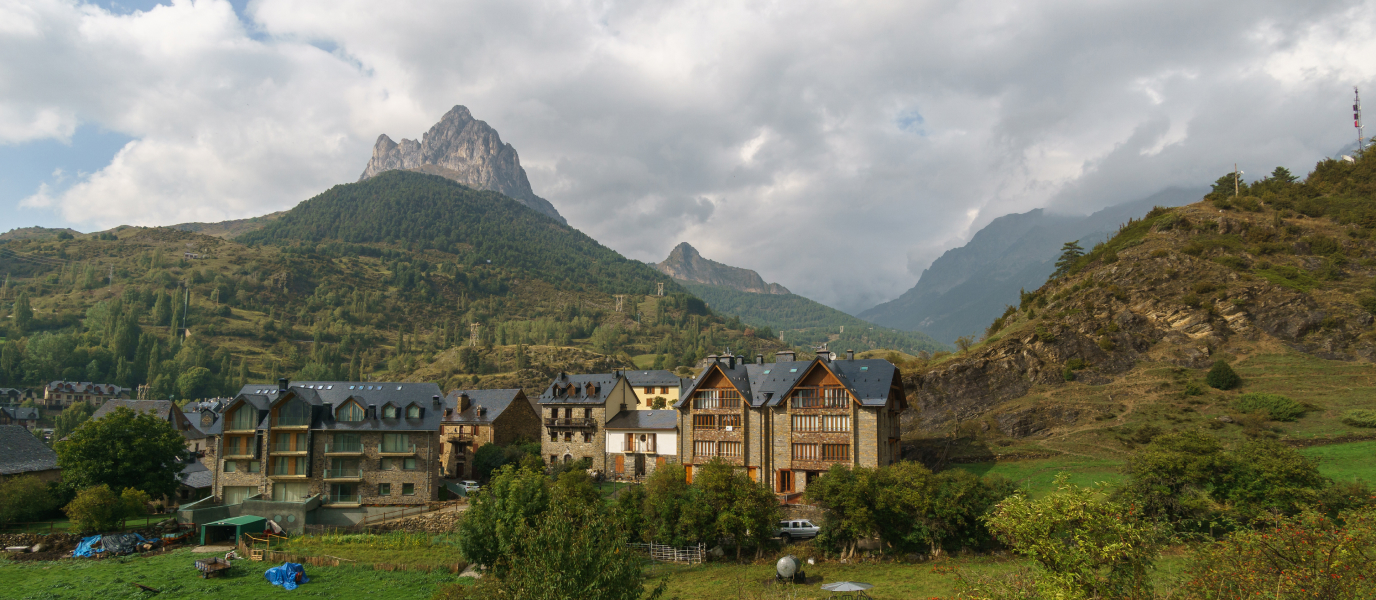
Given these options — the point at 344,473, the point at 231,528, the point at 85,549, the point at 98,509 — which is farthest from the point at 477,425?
the point at 85,549

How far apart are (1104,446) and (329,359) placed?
664ft

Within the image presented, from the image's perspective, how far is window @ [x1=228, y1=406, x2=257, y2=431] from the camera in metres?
58.2

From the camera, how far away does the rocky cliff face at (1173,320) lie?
214 feet

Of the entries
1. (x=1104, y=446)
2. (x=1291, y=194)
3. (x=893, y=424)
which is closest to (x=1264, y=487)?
(x=1104, y=446)

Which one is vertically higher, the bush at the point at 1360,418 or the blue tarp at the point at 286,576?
the bush at the point at 1360,418

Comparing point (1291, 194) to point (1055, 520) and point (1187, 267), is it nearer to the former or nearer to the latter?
point (1187, 267)

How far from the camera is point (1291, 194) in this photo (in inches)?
3541

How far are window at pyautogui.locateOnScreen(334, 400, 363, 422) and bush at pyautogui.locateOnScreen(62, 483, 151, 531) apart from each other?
600 inches

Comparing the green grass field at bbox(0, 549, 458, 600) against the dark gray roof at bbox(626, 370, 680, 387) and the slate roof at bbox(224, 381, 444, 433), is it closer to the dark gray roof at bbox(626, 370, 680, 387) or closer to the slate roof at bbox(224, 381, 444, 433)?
the slate roof at bbox(224, 381, 444, 433)

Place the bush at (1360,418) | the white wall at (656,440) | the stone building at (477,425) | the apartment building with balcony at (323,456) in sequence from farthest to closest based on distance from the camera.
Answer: the stone building at (477,425)
the white wall at (656,440)
the apartment building with balcony at (323,456)
the bush at (1360,418)

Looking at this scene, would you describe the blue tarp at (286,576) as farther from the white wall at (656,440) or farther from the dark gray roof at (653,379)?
the dark gray roof at (653,379)

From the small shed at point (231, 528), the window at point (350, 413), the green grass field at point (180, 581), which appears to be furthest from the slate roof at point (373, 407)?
the green grass field at point (180, 581)

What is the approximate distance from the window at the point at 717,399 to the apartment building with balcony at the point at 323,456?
23.6 m

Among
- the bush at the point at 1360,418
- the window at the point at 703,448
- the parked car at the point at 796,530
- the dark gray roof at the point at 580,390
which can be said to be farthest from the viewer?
the dark gray roof at the point at 580,390
